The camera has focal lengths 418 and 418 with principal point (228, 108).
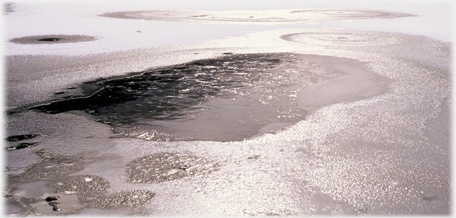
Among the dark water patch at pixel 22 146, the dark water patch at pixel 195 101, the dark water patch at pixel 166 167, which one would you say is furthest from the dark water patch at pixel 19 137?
the dark water patch at pixel 166 167

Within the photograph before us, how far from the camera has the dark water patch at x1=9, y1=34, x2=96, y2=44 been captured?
11.4m

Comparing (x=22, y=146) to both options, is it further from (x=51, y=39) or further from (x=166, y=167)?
(x=51, y=39)

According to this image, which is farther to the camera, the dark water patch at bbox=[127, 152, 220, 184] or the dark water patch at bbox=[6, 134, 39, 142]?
the dark water patch at bbox=[6, 134, 39, 142]

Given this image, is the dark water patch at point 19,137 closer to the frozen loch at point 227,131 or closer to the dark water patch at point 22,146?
the frozen loch at point 227,131

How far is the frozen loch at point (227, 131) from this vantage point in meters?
3.44

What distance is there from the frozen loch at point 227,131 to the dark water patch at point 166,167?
0.02 m

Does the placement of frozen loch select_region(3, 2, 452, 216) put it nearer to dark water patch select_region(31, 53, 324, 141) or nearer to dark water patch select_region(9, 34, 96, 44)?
dark water patch select_region(31, 53, 324, 141)

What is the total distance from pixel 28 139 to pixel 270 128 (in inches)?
109

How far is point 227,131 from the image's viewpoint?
4.93 meters

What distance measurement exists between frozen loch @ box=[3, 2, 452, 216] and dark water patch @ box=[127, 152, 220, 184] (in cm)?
2

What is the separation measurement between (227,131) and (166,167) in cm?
114

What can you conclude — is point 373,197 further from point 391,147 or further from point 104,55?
point 104,55

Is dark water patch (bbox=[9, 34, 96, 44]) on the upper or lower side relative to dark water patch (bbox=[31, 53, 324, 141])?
upper

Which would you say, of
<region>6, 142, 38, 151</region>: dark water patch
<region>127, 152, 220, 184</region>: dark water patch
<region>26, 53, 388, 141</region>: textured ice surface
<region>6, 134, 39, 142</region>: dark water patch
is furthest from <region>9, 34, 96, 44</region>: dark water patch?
<region>127, 152, 220, 184</region>: dark water patch
